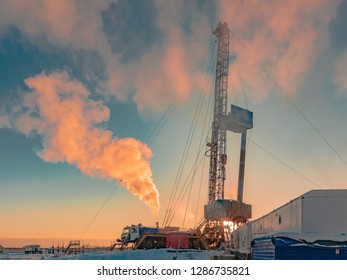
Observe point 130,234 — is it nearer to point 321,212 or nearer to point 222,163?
point 222,163

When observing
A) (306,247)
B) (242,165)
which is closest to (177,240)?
(242,165)

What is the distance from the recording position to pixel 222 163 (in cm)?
6488

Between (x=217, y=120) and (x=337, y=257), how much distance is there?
149 ft

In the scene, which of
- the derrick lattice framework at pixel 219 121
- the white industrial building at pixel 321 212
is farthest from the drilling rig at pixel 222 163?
the white industrial building at pixel 321 212

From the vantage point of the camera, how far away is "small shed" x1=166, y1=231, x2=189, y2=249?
53812mm

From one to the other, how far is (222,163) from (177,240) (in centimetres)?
1521

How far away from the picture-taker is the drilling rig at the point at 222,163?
2271 inches

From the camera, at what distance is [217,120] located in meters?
64.9

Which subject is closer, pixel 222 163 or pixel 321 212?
pixel 321 212

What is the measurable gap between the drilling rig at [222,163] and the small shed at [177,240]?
2636mm

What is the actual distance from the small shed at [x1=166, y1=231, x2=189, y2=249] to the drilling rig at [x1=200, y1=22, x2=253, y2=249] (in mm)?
2636
